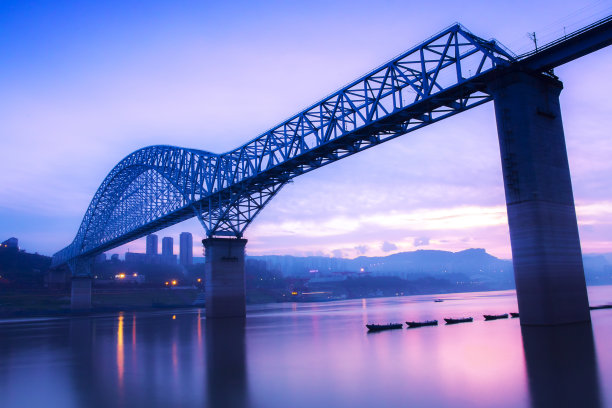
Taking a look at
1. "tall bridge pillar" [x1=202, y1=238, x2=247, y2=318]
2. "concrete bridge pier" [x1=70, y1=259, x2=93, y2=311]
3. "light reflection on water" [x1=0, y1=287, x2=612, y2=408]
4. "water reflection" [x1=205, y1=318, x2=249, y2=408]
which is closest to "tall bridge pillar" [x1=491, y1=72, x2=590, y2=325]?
"light reflection on water" [x1=0, y1=287, x2=612, y2=408]

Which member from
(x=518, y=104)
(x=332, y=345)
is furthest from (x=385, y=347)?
(x=518, y=104)

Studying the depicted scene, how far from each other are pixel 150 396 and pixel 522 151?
25.1 metres

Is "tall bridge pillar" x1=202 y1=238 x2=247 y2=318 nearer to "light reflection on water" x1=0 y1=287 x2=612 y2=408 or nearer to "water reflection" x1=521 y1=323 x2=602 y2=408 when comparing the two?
"light reflection on water" x1=0 y1=287 x2=612 y2=408

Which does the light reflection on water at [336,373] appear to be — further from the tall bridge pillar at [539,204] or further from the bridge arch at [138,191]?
the bridge arch at [138,191]

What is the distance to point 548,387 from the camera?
14734 mm

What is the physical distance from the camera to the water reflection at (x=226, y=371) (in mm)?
15282

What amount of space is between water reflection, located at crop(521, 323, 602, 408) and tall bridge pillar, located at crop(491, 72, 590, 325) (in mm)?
1689

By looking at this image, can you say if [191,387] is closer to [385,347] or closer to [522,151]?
[385,347]

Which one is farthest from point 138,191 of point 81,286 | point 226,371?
point 226,371

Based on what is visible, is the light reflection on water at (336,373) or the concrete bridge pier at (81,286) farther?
the concrete bridge pier at (81,286)

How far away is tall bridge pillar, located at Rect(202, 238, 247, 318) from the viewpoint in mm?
58688

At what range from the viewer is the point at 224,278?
59.2 metres

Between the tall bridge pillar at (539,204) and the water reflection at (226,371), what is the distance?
1715cm

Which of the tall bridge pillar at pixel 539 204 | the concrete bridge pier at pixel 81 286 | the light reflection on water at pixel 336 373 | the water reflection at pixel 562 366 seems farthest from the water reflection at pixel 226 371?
the concrete bridge pier at pixel 81 286
